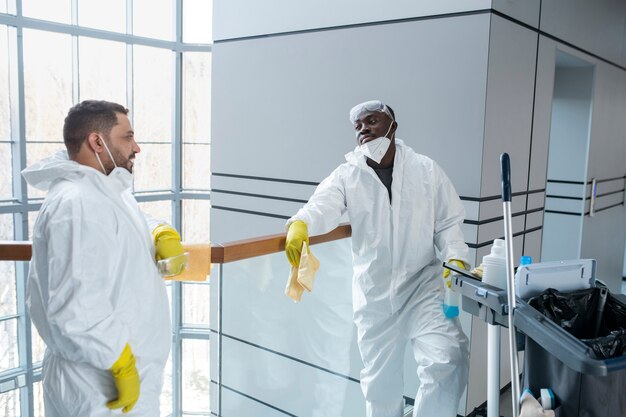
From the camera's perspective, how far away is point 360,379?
2.86m

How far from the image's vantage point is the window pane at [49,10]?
6.48 meters

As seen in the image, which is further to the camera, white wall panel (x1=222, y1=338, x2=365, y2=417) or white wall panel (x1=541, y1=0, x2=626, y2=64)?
white wall panel (x1=541, y1=0, x2=626, y2=64)

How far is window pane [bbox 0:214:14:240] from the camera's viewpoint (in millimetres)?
6664

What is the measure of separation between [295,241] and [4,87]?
5676 mm

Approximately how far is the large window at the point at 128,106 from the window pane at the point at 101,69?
0.5 inches

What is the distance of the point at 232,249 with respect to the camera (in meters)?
2.25

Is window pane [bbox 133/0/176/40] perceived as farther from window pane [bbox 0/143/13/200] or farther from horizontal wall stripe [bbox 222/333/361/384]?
horizontal wall stripe [bbox 222/333/361/384]

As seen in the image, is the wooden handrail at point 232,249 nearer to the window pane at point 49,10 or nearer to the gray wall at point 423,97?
the gray wall at point 423,97

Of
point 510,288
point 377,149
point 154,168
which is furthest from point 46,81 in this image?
point 510,288

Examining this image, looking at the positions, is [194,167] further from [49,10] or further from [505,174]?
[505,174]

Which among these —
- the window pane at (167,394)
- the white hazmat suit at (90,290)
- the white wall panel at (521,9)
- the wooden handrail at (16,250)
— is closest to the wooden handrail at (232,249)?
the wooden handrail at (16,250)

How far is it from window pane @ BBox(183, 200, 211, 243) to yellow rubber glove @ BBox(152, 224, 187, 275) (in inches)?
263

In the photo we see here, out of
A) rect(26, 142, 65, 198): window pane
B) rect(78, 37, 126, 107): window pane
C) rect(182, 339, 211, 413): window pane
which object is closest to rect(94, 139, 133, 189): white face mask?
rect(26, 142, 65, 198): window pane

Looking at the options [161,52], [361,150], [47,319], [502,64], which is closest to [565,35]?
[502,64]
